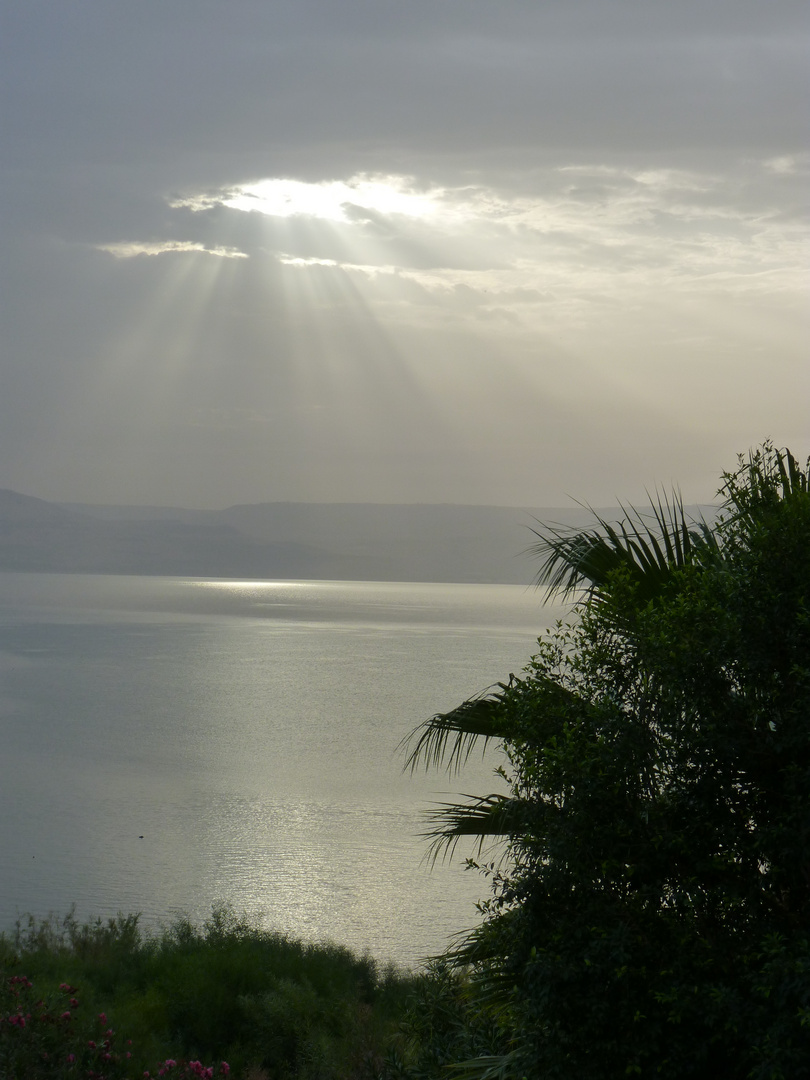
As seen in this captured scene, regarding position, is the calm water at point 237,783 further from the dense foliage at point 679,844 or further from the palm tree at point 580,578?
the dense foliage at point 679,844

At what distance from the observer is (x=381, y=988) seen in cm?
1521

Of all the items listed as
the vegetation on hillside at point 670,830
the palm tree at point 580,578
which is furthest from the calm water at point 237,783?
the vegetation on hillside at point 670,830

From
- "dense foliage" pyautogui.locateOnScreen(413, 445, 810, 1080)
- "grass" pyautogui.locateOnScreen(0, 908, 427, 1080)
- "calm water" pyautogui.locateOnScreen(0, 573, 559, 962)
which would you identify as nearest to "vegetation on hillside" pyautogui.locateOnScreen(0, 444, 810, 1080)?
"dense foliage" pyautogui.locateOnScreen(413, 445, 810, 1080)

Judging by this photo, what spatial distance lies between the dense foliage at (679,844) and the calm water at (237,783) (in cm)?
1677

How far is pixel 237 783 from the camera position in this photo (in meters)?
38.6

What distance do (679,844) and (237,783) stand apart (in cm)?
3717

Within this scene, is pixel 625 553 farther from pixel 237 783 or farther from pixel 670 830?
pixel 237 783

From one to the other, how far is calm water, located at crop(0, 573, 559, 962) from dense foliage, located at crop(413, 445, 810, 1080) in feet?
55.0

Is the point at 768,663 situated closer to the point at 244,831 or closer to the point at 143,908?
the point at 143,908

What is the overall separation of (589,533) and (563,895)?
6.43 ft

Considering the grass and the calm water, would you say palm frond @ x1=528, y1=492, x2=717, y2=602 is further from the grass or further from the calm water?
the calm water

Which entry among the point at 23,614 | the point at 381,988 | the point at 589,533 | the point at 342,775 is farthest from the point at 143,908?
the point at 23,614

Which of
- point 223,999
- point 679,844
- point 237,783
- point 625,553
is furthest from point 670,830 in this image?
point 237,783

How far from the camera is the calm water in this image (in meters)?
23.8
